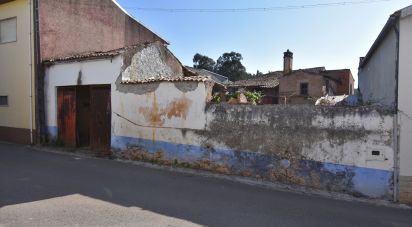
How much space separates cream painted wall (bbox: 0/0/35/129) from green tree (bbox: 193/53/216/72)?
1911 inches

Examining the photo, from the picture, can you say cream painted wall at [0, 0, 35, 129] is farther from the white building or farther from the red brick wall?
the white building

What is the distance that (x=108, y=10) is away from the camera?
1698 cm

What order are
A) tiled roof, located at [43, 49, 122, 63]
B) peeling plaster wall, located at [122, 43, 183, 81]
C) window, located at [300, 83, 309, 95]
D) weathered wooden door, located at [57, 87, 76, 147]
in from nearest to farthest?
tiled roof, located at [43, 49, 122, 63]
peeling plaster wall, located at [122, 43, 183, 81]
weathered wooden door, located at [57, 87, 76, 147]
window, located at [300, 83, 309, 95]

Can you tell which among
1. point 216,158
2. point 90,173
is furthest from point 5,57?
point 216,158

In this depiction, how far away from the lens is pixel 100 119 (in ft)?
41.9

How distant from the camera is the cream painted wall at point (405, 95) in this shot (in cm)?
727

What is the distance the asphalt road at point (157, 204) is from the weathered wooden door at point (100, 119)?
302cm

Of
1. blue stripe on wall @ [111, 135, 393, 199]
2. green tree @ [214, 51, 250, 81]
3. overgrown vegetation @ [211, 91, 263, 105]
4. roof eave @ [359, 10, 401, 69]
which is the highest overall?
green tree @ [214, 51, 250, 81]

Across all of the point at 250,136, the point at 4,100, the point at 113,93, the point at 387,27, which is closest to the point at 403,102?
the point at 387,27

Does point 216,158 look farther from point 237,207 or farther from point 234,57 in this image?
point 234,57

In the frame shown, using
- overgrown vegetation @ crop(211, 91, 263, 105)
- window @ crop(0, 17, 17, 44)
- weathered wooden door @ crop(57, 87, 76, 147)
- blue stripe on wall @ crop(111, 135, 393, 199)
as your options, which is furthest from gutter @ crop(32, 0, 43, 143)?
overgrown vegetation @ crop(211, 91, 263, 105)

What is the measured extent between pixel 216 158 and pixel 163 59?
5933mm

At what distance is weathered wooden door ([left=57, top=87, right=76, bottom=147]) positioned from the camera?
45.3 ft

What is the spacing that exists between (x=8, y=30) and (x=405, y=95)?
50.0 feet
